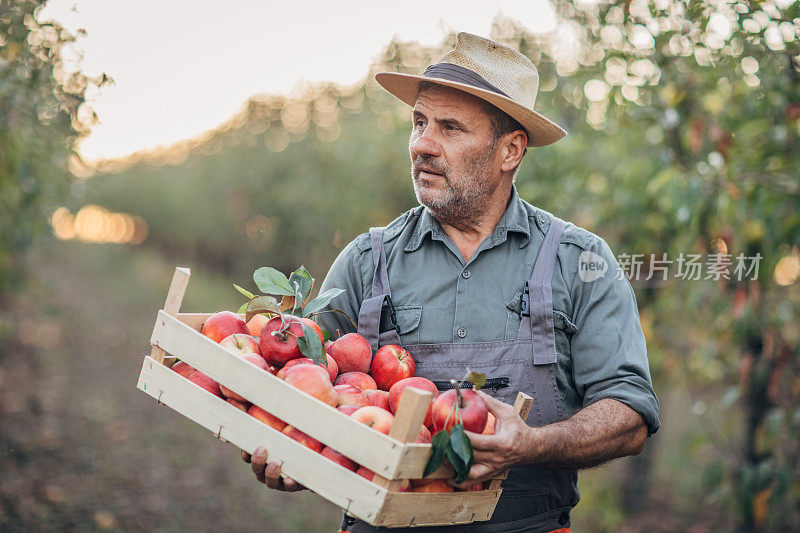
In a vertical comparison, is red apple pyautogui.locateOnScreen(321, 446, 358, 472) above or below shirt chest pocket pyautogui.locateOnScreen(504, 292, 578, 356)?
below

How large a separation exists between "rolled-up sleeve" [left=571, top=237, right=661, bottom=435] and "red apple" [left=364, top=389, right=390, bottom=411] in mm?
644

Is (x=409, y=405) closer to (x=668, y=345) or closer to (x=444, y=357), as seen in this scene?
(x=444, y=357)

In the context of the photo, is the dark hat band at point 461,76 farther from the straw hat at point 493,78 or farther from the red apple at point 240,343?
the red apple at point 240,343

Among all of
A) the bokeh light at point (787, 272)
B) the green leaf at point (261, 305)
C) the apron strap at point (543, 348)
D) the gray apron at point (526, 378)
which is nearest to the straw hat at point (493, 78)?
the gray apron at point (526, 378)

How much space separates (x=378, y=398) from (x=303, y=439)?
26 cm

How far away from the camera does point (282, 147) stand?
1870 centimetres

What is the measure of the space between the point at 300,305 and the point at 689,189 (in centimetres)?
251

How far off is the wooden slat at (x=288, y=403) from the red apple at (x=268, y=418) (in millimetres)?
61

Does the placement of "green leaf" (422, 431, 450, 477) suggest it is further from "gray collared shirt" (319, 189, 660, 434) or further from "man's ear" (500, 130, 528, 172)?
"man's ear" (500, 130, 528, 172)

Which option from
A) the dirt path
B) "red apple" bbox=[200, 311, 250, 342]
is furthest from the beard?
the dirt path

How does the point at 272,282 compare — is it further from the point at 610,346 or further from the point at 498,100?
the point at 610,346

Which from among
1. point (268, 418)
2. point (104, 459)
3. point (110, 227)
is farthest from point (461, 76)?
point (110, 227)

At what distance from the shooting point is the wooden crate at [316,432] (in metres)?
1.82

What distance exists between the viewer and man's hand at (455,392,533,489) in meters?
1.92
